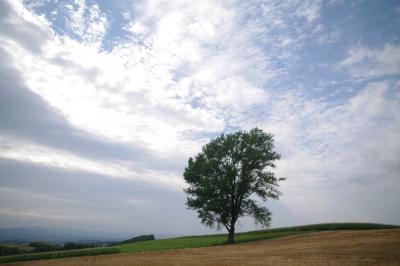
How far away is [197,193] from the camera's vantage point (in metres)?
47.5

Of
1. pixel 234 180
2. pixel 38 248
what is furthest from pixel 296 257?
pixel 38 248

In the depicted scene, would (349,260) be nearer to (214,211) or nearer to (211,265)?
(211,265)

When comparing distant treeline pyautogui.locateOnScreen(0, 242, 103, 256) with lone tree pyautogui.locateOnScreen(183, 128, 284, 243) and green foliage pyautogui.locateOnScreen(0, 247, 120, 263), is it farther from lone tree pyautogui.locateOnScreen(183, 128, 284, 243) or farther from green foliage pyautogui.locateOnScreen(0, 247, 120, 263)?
lone tree pyautogui.locateOnScreen(183, 128, 284, 243)

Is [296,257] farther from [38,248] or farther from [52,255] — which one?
[38,248]

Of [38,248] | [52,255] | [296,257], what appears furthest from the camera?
[38,248]

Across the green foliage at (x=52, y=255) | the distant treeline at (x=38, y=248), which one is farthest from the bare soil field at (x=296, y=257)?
the distant treeline at (x=38, y=248)

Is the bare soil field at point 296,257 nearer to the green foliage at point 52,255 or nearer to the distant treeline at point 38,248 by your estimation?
the green foliage at point 52,255

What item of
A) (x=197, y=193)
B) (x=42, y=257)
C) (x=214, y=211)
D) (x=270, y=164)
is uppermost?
(x=270, y=164)

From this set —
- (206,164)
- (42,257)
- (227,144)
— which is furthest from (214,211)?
(42,257)

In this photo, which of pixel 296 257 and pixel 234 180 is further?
pixel 234 180

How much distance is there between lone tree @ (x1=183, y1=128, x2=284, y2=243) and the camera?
149 feet

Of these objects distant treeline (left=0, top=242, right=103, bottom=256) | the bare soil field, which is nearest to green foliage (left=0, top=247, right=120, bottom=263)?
distant treeline (left=0, top=242, right=103, bottom=256)

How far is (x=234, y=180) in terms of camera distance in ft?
152

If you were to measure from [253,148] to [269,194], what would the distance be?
736cm
